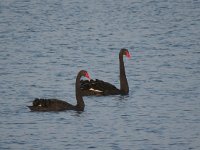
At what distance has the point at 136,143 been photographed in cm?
1748

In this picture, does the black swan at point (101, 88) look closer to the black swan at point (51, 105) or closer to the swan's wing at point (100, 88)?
the swan's wing at point (100, 88)

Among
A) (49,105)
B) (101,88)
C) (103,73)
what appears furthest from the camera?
(103,73)

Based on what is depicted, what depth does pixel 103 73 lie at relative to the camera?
26984mm

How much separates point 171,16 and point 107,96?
824 inches

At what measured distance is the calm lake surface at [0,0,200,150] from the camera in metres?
18.2

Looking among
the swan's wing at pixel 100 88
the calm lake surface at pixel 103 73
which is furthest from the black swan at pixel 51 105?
the swan's wing at pixel 100 88

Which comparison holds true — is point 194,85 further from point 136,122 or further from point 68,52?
point 68,52

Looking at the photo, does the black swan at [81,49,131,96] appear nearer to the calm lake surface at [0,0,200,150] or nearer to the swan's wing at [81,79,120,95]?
the swan's wing at [81,79,120,95]

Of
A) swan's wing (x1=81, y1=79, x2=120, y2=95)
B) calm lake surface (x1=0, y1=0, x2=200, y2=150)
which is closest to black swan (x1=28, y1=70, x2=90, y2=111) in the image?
calm lake surface (x1=0, y1=0, x2=200, y2=150)

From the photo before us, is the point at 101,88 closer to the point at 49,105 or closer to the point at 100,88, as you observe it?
the point at 100,88

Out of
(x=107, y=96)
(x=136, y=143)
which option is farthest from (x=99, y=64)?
(x=136, y=143)

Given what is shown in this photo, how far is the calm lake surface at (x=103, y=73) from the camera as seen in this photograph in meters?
18.2

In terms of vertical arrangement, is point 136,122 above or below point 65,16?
below

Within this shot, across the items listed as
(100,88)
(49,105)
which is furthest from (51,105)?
(100,88)
